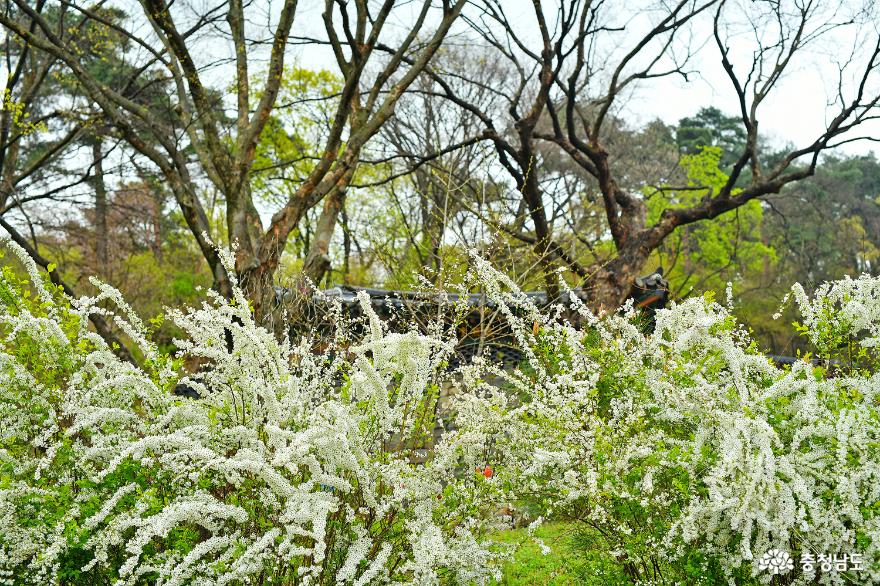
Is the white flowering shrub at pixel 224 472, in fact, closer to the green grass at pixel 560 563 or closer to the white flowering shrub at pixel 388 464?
the white flowering shrub at pixel 388 464

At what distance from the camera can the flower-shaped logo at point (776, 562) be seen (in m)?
2.60

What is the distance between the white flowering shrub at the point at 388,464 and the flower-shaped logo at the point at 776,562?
0.10ft

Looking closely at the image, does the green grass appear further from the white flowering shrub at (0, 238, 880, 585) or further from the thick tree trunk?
the thick tree trunk

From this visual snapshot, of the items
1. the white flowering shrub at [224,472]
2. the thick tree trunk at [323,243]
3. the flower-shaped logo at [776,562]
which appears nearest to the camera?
the flower-shaped logo at [776,562]

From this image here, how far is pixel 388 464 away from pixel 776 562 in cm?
143

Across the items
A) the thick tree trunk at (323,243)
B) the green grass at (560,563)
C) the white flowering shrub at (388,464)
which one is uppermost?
the thick tree trunk at (323,243)

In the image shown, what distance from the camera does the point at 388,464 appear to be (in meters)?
2.96

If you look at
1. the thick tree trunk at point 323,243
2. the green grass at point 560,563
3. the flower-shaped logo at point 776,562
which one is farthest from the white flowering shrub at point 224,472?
the thick tree trunk at point 323,243

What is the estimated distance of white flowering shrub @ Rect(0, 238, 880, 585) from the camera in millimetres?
2666

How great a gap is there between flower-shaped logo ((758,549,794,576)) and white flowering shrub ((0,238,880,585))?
29 millimetres

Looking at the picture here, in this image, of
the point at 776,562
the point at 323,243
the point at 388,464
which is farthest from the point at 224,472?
the point at 323,243

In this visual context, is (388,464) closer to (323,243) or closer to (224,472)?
(224,472)

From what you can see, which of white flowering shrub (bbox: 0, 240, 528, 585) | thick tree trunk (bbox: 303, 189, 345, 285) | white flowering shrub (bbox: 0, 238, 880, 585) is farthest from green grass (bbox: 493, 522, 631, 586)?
thick tree trunk (bbox: 303, 189, 345, 285)

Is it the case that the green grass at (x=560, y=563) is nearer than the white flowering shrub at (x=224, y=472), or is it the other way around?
the white flowering shrub at (x=224, y=472)
